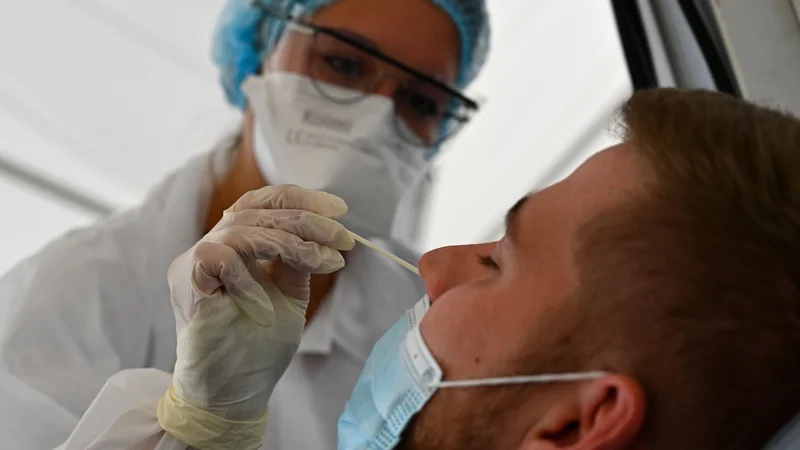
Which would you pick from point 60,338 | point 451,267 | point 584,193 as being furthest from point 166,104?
point 584,193

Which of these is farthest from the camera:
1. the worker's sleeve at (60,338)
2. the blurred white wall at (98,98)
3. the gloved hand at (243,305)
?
the blurred white wall at (98,98)

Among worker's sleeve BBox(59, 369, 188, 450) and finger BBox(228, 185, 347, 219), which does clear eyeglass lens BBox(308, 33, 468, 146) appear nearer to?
finger BBox(228, 185, 347, 219)

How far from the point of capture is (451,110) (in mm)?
1472

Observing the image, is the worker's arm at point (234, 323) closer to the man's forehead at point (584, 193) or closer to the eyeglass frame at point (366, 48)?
the man's forehead at point (584, 193)

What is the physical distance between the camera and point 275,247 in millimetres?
699

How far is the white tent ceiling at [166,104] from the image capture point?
1716 millimetres

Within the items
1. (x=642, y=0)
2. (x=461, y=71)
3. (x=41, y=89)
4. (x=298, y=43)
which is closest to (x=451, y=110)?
(x=461, y=71)

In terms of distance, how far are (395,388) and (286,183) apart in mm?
548

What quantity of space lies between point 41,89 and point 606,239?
1859 mm

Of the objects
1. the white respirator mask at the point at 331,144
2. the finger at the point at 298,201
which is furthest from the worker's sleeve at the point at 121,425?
the white respirator mask at the point at 331,144

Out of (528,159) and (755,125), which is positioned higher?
(755,125)

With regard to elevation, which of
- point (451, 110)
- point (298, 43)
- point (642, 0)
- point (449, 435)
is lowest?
point (449, 435)

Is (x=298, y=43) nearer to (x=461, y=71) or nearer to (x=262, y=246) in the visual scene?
(x=461, y=71)

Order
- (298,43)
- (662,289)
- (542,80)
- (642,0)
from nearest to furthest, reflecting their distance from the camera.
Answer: (662,289)
(642,0)
(298,43)
(542,80)
